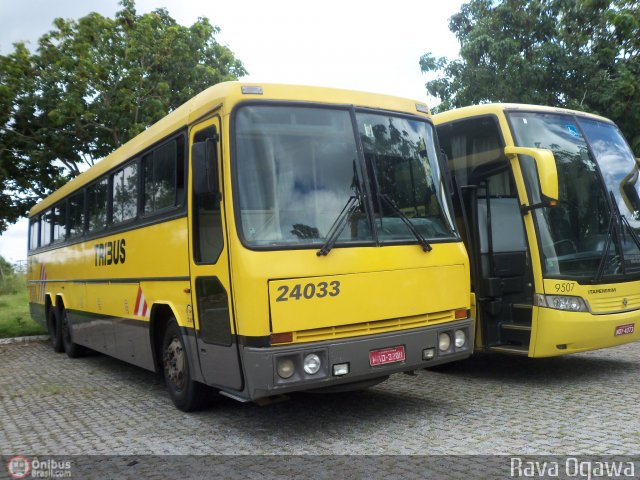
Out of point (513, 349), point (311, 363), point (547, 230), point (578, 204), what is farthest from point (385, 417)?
point (578, 204)

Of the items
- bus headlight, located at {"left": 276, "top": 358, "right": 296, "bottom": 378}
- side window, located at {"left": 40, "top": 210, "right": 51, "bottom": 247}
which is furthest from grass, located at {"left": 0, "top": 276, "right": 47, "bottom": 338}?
bus headlight, located at {"left": 276, "top": 358, "right": 296, "bottom": 378}

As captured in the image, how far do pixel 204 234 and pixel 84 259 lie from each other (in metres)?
5.18

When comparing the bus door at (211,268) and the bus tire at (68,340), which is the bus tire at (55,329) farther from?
the bus door at (211,268)

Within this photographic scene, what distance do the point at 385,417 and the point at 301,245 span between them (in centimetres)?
205

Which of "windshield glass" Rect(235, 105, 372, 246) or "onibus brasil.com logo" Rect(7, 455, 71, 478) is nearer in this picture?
"onibus brasil.com logo" Rect(7, 455, 71, 478)

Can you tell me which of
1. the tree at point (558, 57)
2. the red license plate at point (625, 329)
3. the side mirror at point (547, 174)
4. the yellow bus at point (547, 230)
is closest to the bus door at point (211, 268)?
the side mirror at point (547, 174)

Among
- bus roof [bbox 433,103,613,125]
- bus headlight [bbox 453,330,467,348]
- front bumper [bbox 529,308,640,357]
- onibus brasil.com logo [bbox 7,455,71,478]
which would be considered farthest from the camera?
bus roof [bbox 433,103,613,125]

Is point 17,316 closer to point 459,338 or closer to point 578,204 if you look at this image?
point 459,338

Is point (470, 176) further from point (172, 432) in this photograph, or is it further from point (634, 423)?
point (172, 432)

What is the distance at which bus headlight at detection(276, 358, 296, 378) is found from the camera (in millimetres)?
5414

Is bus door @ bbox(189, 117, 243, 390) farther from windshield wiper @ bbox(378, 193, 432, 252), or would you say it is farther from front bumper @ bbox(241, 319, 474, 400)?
windshield wiper @ bbox(378, 193, 432, 252)

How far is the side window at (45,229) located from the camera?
13992mm

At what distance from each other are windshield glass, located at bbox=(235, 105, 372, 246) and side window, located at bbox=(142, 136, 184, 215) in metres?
1.35

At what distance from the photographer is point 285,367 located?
544 centimetres
